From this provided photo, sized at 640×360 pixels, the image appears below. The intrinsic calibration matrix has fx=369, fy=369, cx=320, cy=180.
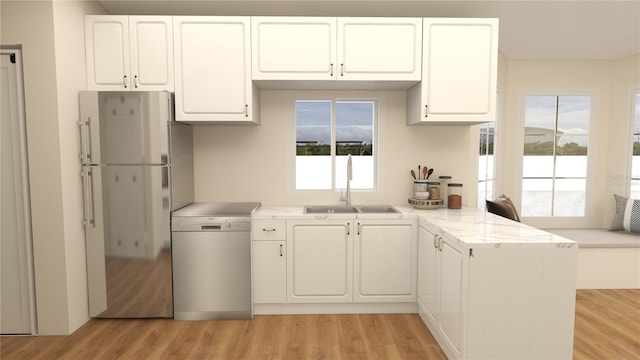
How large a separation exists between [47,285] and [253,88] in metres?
2.16

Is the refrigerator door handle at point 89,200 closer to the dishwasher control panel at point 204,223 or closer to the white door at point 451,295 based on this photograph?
the dishwasher control panel at point 204,223

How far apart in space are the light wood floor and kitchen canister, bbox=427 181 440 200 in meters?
1.08

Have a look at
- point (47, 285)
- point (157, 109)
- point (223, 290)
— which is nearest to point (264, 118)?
point (157, 109)

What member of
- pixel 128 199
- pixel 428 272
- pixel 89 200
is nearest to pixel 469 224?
pixel 428 272

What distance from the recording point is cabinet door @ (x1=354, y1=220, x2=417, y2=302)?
3072 millimetres

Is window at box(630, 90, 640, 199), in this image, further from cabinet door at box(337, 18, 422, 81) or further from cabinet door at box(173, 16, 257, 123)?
cabinet door at box(173, 16, 257, 123)

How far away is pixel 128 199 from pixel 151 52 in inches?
47.0

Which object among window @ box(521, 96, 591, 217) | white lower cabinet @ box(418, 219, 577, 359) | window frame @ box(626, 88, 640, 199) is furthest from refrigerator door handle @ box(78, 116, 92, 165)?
window frame @ box(626, 88, 640, 199)

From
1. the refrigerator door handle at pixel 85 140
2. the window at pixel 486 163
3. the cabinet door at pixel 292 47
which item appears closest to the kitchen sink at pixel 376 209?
the cabinet door at pixel 292 47

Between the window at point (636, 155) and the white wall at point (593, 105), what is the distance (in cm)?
7

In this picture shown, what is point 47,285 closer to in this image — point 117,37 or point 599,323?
point 117,37

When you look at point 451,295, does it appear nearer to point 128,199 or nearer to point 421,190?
point 421,190

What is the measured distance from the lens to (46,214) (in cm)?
268

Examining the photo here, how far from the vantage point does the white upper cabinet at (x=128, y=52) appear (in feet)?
9.69
